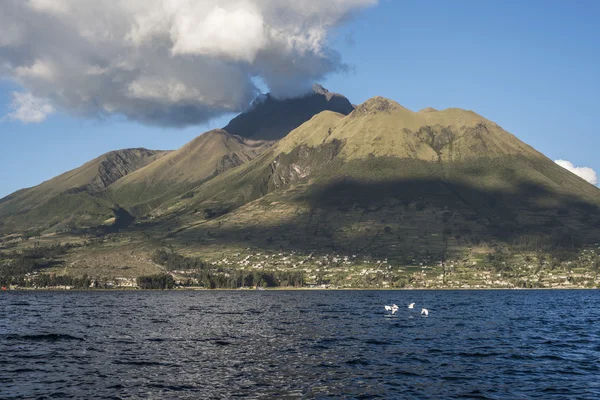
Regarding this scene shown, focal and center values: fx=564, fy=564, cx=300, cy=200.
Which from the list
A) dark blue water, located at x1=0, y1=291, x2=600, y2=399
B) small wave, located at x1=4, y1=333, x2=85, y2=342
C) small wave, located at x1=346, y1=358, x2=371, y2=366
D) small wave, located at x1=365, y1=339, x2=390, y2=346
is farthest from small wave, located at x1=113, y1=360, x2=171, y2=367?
small wave, located at x1=365, y1=339, x2=390, y2=346

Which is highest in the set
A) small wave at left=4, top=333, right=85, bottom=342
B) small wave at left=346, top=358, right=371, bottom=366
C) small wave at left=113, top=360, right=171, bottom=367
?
small wave at left=4, top=333, right=85, bottom=342

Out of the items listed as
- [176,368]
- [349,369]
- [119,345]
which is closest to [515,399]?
[349,369]

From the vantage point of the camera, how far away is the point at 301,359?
270 ft

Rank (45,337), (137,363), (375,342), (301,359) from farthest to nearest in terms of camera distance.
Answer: (45,337)
(375,342)
(301,359)
(137,363)

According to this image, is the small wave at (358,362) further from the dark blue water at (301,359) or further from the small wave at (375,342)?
the small wave at (375,342)

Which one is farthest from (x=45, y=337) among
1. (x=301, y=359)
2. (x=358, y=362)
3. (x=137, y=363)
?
(x=358, y=362)

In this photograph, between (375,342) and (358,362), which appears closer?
(358,362)

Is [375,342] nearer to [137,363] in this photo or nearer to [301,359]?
[301,359]

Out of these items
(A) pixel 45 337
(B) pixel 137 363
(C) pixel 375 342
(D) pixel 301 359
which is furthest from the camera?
(A) pixel 45 337

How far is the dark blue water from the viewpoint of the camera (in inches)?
2438

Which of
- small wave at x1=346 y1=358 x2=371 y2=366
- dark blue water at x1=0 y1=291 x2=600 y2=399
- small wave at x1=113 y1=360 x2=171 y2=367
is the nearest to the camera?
dark blue water at x1=0 y1=291 x2=600 y2=399

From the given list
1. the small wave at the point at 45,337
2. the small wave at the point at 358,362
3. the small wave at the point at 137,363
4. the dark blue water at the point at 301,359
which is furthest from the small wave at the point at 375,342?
the small wave at the point at 45,337

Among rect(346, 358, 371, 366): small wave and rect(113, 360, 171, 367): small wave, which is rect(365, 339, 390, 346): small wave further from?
rect(113, 360, 171, 367): small wave

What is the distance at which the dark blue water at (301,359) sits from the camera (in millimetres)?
61938
